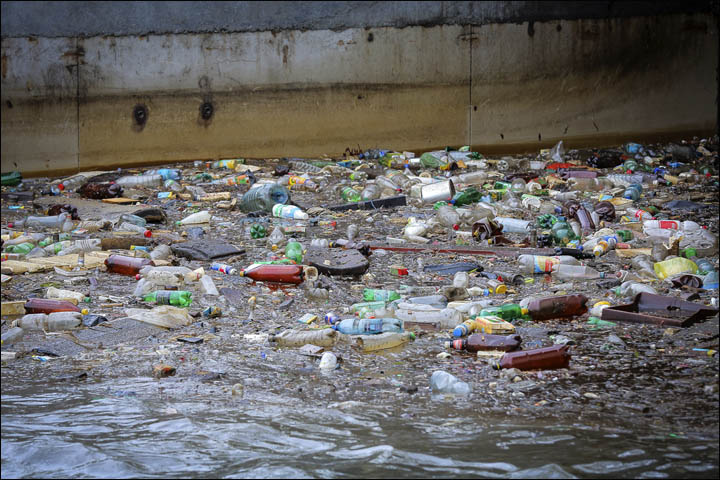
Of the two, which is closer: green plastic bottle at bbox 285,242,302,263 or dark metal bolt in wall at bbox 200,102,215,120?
green plastic bottle at bbox 285,242,302,263

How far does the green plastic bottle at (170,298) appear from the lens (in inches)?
168

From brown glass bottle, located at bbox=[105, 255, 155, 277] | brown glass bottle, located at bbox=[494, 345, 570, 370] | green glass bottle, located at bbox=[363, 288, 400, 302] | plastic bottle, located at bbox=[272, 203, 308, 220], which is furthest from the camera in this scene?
plastic bottle, located at bbox=[272, 203, 308, 220]

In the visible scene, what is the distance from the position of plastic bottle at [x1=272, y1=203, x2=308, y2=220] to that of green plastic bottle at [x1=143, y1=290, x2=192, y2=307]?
229 cm

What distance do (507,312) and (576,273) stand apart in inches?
39.9

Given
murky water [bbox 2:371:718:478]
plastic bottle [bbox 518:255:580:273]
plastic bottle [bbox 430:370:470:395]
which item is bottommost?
murky water [bbox 2:371:718:478]

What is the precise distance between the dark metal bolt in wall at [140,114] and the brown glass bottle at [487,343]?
6.65m

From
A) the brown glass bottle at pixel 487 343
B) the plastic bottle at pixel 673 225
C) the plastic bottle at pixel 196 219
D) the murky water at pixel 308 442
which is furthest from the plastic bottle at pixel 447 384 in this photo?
the plastic bottle at pixel 196 219

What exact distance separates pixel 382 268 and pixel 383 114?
4.75 meters

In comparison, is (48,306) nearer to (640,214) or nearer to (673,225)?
(673,225)

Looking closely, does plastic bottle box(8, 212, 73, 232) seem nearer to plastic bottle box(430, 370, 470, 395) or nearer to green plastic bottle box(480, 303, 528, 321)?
green plastic bottle box(480, 303, 528, 321)

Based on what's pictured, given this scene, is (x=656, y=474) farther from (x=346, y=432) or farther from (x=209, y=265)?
(x=209, y=265)

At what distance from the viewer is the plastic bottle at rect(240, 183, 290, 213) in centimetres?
680

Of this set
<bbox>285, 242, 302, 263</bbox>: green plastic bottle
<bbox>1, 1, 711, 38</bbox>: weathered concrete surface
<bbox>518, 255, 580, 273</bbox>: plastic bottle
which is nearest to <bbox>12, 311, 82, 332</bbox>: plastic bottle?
<bbox>285, 242, 302, 263</bbox>: green plastic bottle

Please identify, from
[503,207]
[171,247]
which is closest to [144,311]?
[171,247]
